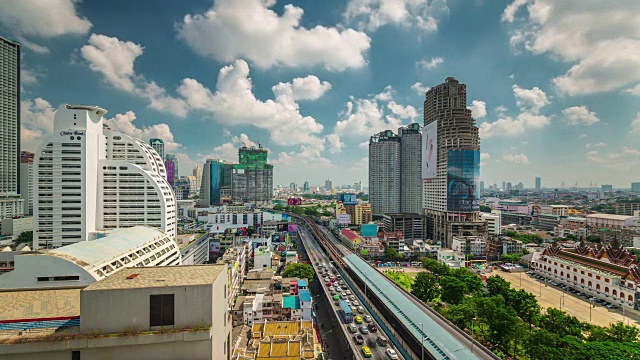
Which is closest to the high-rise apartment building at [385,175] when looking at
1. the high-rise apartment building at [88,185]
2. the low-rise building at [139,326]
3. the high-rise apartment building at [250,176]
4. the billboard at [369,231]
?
the billboard at [369,231]

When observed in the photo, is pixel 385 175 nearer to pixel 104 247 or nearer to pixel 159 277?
pixel 104 247

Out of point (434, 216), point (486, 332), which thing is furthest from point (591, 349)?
point (434, 216)

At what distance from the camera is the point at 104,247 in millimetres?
14406

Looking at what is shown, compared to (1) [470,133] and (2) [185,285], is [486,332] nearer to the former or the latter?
(2) [185,285]

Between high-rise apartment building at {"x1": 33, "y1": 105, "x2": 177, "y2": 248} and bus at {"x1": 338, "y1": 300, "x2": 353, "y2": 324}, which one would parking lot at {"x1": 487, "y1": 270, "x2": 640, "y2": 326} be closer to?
bus at {"x1": 338, "y1": 300, "x2": 353, "y2": 324}

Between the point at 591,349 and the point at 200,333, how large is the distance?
16.7m

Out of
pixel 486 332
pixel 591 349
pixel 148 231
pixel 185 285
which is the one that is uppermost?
pixel 185 285

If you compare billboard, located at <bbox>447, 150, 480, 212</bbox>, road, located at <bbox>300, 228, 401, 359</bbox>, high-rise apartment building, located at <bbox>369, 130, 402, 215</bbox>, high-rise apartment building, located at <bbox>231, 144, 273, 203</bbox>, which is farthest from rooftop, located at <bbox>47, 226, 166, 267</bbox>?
high-rise apartment building, located at <bbox>231, 144, 273, 203</bbox>

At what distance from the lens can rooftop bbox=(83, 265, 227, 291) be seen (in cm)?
575

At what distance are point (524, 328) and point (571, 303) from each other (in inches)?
526

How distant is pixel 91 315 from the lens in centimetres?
543

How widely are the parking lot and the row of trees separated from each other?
4534mm

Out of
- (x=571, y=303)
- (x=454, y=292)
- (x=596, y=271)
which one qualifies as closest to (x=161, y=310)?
(x=454, y=292)

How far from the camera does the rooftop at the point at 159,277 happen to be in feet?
18.9
